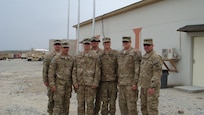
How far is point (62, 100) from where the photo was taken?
5.36 m

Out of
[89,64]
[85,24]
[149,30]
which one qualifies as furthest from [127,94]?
[85,24]

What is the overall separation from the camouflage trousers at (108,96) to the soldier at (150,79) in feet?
2.30

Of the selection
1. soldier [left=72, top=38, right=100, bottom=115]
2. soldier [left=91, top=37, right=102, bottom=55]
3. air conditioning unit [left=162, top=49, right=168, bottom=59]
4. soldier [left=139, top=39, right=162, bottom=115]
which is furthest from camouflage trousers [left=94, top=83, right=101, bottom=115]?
air conditioning unit [left=162, top=49, right=168, bottom=59]

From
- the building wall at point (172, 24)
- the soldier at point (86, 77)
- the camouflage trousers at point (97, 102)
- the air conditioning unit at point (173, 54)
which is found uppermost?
the building wall at point (172, 24)

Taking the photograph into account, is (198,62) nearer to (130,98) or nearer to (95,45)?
(130,98)

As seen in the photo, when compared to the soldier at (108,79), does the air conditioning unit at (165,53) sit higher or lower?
higher

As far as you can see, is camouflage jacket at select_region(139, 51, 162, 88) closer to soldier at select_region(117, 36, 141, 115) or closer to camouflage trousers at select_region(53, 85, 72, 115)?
Answer: soldier at select_region(117, 36, 141, 115)

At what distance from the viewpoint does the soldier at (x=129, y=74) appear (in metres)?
5.06

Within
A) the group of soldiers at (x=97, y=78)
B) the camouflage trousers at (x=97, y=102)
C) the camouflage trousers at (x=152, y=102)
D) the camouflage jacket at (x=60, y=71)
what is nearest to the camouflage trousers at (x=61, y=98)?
the group of soldiers at (x=97, y=78)

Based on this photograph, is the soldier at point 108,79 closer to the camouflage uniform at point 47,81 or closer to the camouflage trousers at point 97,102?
the camouflage trousers at point 97,102

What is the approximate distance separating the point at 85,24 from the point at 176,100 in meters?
17.2

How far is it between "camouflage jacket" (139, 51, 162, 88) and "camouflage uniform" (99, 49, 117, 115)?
71cm

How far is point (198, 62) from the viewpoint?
1011 cm

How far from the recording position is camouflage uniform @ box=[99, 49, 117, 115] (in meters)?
5.35
